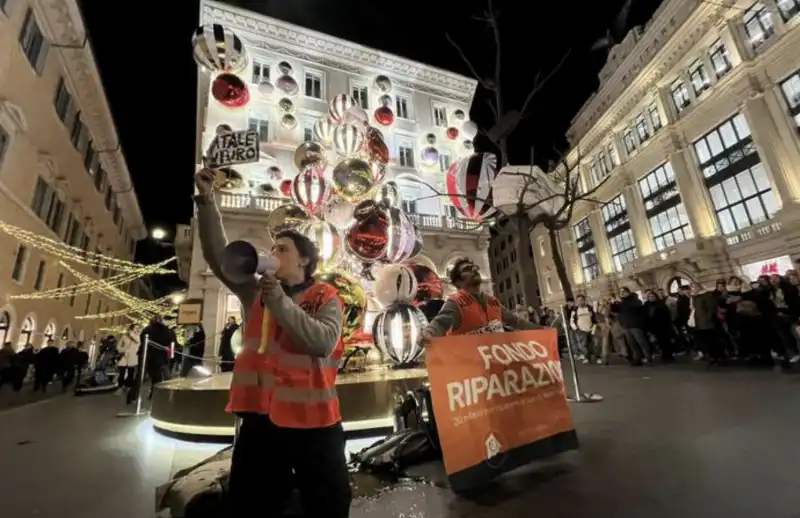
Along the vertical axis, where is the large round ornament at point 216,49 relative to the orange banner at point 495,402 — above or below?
above

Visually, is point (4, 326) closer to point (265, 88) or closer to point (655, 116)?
point (265, 88)

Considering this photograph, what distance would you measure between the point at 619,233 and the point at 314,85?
1059 inches

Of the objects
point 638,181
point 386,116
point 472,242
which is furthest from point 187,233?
point 638,181

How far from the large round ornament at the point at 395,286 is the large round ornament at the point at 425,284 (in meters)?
0.68

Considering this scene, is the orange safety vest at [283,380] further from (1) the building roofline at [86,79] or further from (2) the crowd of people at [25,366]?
(1) the building roofline at [86,79]

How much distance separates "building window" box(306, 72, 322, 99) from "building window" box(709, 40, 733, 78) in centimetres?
2379

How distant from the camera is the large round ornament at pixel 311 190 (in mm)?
5809

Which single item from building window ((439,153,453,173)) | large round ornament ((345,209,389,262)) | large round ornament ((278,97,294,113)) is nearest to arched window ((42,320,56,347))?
large round ornament ((278,97,294,113))

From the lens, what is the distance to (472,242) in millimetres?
18125

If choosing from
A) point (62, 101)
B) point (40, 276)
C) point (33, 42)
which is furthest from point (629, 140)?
point (40, 276)

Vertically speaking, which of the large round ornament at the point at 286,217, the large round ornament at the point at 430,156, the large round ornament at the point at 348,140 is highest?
the large round ornament at the point at 430,156

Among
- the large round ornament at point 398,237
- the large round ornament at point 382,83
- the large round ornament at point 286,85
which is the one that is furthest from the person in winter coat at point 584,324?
the large round ornament at point 286,85

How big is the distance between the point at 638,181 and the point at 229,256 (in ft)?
112

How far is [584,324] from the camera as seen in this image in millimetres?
9812
